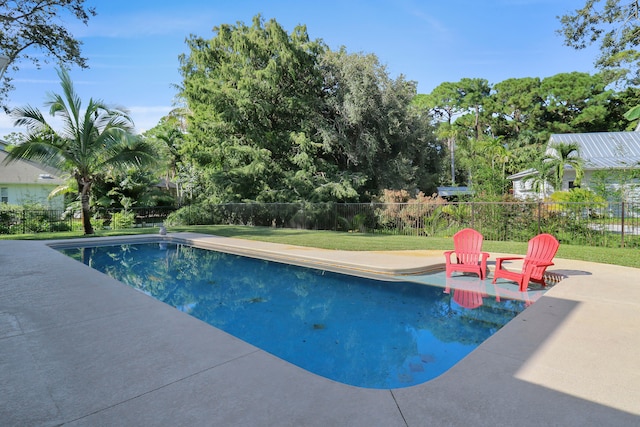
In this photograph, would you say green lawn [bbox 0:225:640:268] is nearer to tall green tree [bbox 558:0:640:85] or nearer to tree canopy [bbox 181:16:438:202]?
tree canopy [bbox 181:16:438:202]

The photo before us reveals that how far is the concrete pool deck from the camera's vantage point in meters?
2.50

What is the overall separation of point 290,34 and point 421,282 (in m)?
19.6

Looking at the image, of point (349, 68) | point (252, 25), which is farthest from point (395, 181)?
point (252, 25)

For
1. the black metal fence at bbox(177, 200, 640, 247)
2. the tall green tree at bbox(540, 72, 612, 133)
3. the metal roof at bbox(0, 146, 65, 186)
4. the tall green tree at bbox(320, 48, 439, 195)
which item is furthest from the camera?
the tall green tree at bbox(540, 72, 612, 133)

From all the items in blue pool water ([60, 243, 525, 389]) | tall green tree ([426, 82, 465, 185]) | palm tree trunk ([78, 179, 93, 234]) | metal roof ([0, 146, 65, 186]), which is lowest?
blue pool water ([60, 243, 525, 389])

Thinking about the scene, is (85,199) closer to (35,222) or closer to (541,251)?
(35,222)

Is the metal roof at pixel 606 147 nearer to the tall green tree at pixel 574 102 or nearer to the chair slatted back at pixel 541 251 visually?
the tall green tree at pixel 574 102

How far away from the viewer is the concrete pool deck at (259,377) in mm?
2502

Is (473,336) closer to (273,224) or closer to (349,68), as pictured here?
(273,224)

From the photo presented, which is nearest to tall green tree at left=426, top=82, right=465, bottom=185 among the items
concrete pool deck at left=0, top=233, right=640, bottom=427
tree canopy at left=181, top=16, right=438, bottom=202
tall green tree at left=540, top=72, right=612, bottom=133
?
tall green tree at left=540, top=72, right=612, bottom=133

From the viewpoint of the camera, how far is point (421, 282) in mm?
7754

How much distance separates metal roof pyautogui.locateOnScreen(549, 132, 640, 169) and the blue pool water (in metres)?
→ 20.2

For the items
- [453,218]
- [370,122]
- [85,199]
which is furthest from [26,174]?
[453,218]

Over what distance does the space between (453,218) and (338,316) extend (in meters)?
9.50
